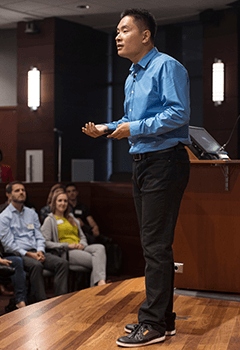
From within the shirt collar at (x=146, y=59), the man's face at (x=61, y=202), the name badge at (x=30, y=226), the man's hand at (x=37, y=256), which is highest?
the shirt collar at (x=146, y=59)

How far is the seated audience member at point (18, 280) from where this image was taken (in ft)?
11.6

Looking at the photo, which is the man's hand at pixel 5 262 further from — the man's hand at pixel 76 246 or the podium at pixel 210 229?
the podium at pixel 210 229

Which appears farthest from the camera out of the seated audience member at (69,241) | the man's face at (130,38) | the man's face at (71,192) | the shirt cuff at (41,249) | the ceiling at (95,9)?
the ceiling at (95,9)

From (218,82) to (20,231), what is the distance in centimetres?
373

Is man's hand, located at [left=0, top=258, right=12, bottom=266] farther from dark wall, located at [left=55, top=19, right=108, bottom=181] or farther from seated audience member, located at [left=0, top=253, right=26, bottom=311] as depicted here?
dark wall, located at [left=55, top=19, right=108, bottom=181]

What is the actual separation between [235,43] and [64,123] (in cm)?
280

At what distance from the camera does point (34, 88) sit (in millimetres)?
6652

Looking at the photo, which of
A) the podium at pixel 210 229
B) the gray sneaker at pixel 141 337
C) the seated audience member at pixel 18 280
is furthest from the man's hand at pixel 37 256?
the gray sneaker at pixel 141 337

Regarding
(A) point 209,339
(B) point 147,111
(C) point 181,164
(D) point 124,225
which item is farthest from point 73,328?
(D) point 124,225

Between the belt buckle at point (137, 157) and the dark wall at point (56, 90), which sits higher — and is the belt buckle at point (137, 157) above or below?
below

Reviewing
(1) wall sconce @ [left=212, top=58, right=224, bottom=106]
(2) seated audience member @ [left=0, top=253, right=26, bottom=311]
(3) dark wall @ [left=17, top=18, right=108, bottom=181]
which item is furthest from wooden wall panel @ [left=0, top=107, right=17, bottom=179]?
(2) seated audience member @ [left=0, top=253, right=26, bottom=311]

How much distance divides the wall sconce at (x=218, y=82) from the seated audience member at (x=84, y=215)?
98.4 inches

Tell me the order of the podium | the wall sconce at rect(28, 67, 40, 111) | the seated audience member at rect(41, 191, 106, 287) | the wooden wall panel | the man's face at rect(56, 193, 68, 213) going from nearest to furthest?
the podium, the seated audience member at rect(41, 191, 106, 287), the man's face at rect(56, 193, 68, 213), the wall sconce at rect(28, 67, 40, 111), the wooden wall panel

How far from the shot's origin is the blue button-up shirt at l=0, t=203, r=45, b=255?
382 centimetres
